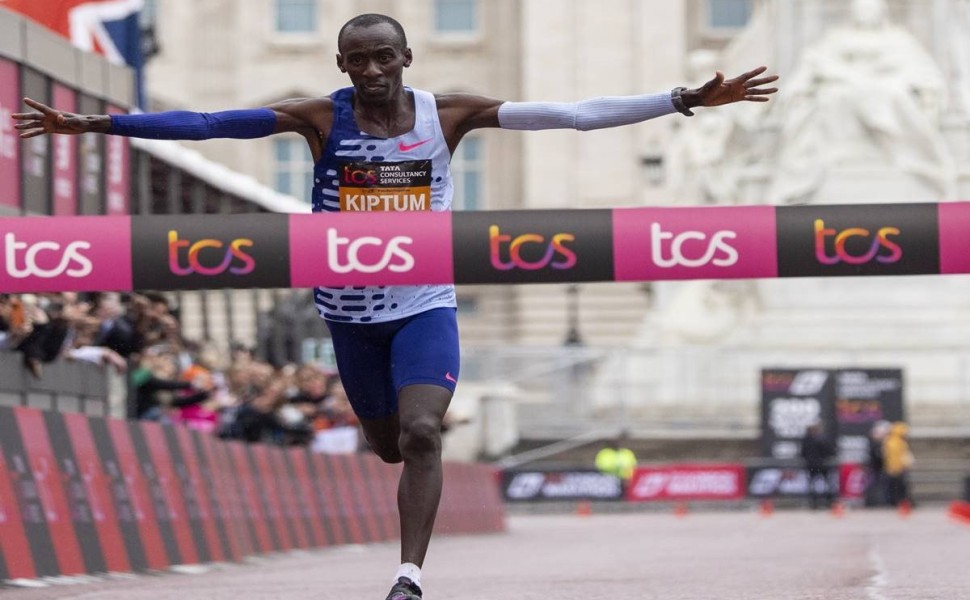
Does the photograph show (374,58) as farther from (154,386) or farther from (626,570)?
(154,386)

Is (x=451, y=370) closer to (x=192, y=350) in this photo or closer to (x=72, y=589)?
(x=72, y=589)

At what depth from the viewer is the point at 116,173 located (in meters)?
21.1

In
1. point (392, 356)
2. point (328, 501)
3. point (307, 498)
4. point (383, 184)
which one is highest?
point (383, 184)

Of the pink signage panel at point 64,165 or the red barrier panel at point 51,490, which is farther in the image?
the pink signage panel at point 64,165

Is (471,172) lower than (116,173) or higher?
higher

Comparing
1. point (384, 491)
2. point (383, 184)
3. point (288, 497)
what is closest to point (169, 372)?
point (288, 497)

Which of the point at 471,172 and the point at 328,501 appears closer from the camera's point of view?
the point at 328,501

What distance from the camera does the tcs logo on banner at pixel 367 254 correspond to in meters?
9.88

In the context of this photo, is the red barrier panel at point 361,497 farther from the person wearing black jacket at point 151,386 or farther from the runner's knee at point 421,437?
the runner's knee at point 421,437

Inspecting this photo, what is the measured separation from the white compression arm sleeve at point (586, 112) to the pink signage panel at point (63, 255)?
1.95m

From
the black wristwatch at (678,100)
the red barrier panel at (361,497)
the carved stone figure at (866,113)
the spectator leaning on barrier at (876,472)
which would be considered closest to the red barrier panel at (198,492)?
the red barrier panel at (361,497)

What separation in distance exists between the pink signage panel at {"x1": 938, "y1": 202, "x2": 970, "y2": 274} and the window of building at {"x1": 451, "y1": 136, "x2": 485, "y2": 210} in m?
65.3

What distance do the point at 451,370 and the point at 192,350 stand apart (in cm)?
1873

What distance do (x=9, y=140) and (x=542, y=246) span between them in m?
8.13
